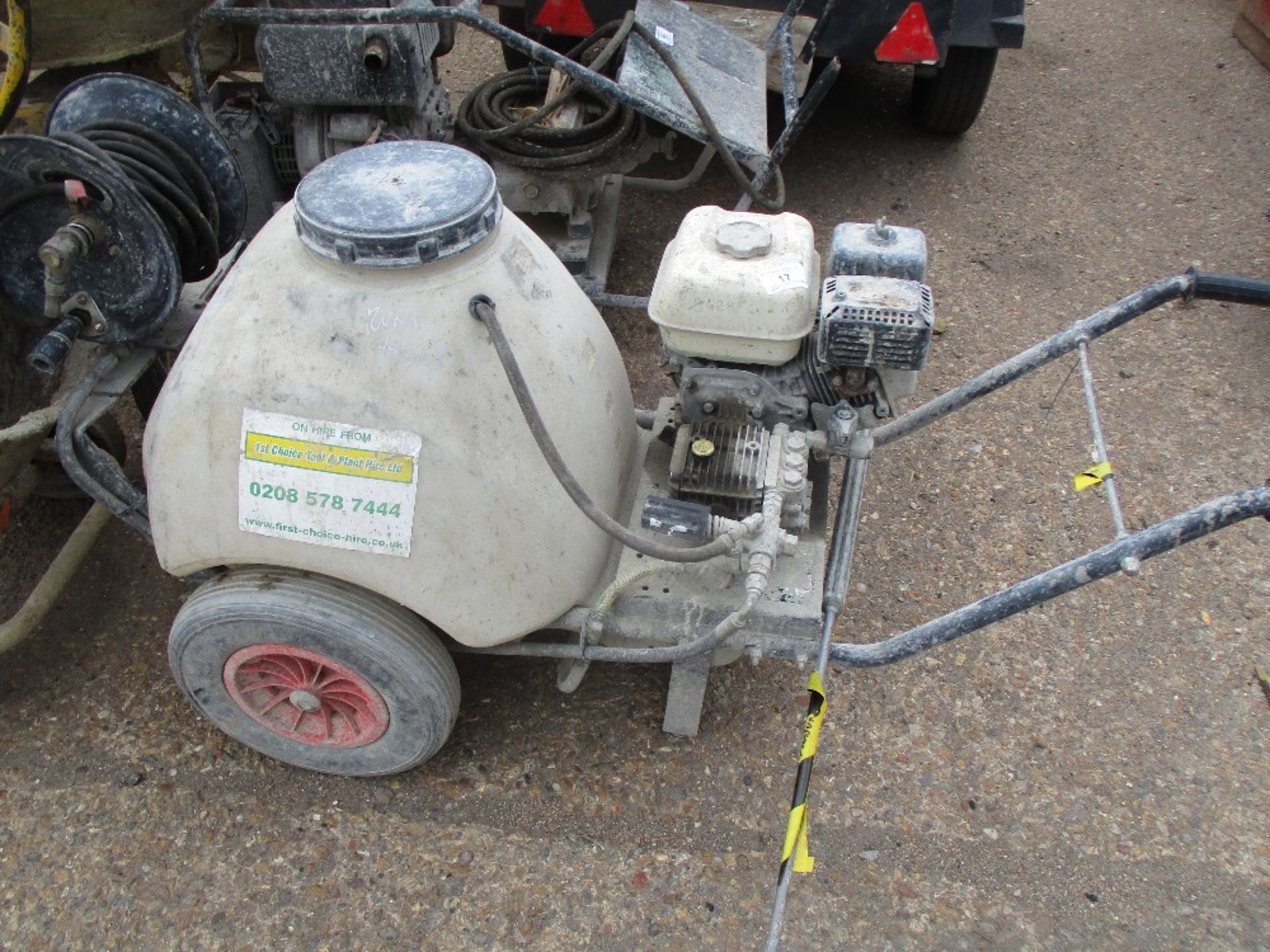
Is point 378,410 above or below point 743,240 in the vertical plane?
below

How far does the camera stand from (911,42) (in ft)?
12.3

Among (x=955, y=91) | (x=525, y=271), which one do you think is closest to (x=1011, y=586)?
(x=525, y=271)

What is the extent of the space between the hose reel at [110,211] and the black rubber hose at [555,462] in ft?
2.40

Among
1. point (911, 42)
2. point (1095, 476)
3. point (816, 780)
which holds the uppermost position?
point (911, 42)

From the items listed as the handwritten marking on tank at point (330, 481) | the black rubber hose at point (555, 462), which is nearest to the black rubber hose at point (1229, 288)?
the black rubber hose at point (555, 462)

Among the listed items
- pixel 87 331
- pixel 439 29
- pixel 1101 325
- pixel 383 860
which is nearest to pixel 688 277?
pixel 1101 325

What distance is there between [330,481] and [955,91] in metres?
3.66

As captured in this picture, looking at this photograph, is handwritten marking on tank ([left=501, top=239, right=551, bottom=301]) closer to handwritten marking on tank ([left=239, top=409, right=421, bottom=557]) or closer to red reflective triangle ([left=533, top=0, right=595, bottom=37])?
handwritten marking on tank ([left=239, top=409, right=421, bottom=557])

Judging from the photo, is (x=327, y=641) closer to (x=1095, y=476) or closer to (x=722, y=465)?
(x=722, y=465)

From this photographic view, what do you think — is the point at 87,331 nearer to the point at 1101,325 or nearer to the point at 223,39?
the point at 223,39

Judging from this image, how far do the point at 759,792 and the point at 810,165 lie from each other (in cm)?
311

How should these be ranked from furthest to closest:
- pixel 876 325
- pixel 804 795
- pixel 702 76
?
1. pixel 702 76
2. pixel 876 325
3. pixel 804 795

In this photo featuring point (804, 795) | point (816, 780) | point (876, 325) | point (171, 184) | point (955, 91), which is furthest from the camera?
point (955, 91)

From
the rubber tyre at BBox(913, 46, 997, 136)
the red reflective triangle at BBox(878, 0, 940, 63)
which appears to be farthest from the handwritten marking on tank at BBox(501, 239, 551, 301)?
the rubber tyre at BBox(913, 46, 997, 136)
